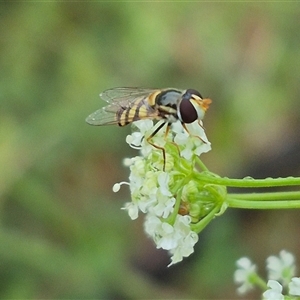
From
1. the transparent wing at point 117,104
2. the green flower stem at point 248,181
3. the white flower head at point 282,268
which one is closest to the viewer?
the green flower stem at point 248,181

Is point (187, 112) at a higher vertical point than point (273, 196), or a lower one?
higher

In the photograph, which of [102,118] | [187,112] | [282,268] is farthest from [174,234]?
[282,268]

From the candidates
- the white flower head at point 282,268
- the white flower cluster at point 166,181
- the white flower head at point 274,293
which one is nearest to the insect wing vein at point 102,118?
the white flower cluster at point 166,181

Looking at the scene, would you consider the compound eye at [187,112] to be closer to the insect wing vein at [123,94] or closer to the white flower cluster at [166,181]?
the white flower cluster at [166,181]

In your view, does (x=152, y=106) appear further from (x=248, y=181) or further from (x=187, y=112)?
(x=248, y=181)

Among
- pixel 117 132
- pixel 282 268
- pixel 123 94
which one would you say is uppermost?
pixel 117 132

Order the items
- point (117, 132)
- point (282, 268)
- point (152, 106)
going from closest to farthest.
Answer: point (152, 106)
point (282, 268)
point (117, 132)
